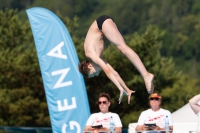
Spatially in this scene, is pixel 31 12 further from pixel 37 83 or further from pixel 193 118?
pixel 37 83

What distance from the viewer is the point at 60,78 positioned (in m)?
17.2

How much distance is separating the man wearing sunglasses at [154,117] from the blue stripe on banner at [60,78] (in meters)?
4.71

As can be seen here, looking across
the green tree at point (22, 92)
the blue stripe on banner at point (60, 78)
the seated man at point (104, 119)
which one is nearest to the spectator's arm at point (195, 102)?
the seated man at point (104, 119)

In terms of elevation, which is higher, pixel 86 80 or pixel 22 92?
pixel 86 80

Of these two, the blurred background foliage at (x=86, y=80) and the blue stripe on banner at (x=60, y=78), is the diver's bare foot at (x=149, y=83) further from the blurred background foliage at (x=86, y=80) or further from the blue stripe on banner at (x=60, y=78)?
the blurred background foliage at (x=86, y=80)

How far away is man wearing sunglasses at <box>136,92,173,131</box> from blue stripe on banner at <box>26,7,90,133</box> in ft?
15.5

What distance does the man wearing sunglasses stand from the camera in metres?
11.8

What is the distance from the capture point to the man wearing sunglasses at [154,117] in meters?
11.8

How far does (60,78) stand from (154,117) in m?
5.56

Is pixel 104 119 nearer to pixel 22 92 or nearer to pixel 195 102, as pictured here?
pixel 195 102

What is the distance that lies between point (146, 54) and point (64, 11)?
10597 cm

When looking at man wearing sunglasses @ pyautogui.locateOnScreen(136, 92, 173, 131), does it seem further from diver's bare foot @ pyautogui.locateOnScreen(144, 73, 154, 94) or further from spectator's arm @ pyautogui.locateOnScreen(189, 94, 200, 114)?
diver's bare foot @ pyautogui.locateOnScreen(144, 73, 154, 94)

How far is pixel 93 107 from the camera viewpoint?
31.2 metres

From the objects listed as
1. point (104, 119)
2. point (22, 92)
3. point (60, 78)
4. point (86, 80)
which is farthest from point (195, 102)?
point (22, 92)
